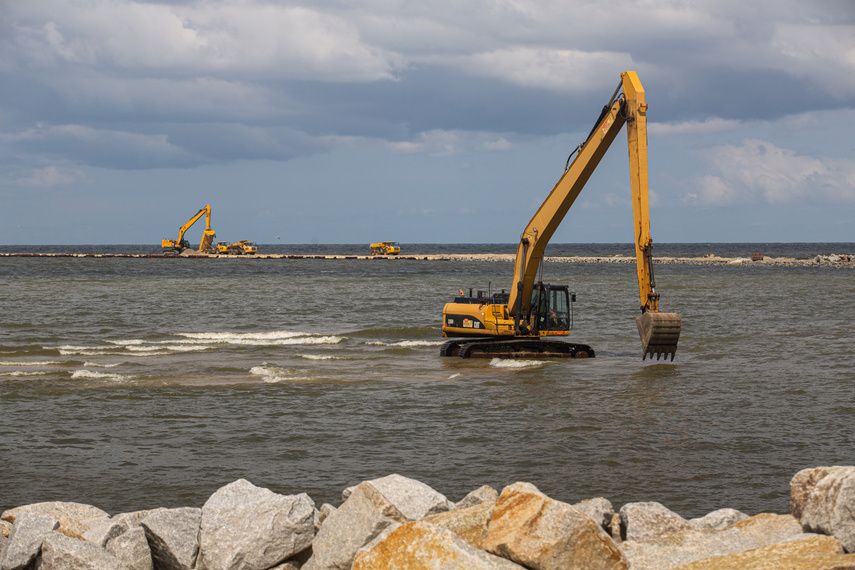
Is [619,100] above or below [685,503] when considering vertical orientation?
above

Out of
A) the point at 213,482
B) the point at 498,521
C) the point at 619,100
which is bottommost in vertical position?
the point at 213,482

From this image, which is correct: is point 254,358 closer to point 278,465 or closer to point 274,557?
point 278,465

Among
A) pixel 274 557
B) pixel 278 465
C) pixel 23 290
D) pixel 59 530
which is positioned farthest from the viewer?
pixel 23 290

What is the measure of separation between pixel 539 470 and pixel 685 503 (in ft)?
6.97

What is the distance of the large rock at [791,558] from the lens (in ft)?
17.6

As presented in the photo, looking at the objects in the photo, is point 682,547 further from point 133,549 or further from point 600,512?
point 133,549

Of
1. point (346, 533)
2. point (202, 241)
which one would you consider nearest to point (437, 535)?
point (346, 533)

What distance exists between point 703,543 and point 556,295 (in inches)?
666

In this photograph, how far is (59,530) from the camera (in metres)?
7.47

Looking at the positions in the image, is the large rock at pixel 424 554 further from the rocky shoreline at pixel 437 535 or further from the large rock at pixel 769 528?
the large rock at pixel 769 528

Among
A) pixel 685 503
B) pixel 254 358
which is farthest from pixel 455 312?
pixel 685 503

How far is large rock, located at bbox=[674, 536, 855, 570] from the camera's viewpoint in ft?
17.6

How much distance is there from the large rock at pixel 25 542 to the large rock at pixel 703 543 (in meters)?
4.88

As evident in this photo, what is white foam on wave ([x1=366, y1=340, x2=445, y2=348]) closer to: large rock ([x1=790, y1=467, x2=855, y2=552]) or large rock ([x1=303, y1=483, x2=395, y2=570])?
large rock ([x1=303, y1=483, x2=395, y2=570])
